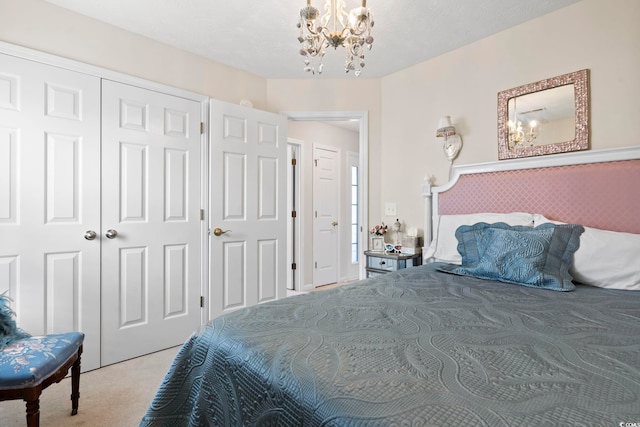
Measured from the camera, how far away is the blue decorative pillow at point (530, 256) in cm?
167

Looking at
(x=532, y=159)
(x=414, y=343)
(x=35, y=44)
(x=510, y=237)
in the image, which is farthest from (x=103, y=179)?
(x=532, y=159)

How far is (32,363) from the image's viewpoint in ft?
4.60

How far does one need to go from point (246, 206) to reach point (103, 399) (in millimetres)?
1705

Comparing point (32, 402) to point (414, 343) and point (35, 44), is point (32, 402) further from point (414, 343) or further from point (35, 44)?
point (35, 44)

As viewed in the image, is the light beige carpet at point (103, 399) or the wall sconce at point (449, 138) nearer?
the light beige carpet at point (103, 399)

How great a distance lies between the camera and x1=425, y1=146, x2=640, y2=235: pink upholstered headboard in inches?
75.0

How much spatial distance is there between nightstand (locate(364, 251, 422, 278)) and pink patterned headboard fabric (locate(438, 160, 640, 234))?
60 centimetres

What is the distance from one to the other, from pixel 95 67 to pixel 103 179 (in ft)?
2.60

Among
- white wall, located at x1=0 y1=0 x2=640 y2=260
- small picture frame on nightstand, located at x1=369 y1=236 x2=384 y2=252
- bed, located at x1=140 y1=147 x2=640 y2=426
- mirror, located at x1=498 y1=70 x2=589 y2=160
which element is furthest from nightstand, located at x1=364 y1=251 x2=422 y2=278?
mirror, located at x1=498 y1=70 x2=589 y2=160

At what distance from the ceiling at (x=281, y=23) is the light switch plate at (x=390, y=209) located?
1.34 metres

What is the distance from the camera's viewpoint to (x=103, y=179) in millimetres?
2305

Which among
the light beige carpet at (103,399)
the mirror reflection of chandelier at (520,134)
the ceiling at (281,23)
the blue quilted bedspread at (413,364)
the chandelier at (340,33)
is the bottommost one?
the light beige carpet at (103,399)

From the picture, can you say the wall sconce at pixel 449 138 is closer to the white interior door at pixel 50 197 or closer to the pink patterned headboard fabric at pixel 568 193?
the pink patterned headboard fabric at pixel 568 193

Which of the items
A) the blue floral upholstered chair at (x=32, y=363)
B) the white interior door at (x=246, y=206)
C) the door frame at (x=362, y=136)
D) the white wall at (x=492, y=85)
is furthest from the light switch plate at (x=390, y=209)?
the blue floral upholstered chair at (x=32, y=363)
